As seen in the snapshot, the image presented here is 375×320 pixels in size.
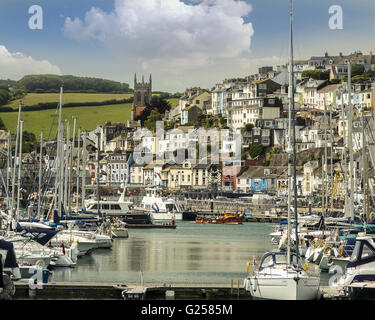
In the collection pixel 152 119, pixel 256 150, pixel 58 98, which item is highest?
pixel 152 119

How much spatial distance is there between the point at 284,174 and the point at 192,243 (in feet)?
181

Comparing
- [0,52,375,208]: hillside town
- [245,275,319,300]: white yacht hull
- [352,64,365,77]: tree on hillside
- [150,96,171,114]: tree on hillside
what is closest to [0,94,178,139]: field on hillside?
[0,52,375,208]: hillside town

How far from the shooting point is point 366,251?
68.4ft

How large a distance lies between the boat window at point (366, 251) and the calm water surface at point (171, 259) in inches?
292

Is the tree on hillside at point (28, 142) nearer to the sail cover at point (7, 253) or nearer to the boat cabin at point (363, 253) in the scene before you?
the sail cover at point (7, 253)

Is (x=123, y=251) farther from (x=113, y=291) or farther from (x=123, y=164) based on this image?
(x=123, y=164)

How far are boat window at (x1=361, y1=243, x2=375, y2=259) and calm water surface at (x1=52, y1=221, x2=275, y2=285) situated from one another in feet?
24.3

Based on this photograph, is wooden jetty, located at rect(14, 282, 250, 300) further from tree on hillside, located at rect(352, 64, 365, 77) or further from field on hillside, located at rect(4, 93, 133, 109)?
tree on hillside, located at rect(352, 64, 365, 77)

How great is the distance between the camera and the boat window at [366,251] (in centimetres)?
2072

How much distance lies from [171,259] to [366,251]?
1756cm

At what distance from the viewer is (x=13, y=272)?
843 inches

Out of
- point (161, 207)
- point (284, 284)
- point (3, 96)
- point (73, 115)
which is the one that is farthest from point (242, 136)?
point (284, 284)

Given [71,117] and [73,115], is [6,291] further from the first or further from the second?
[73,115]
